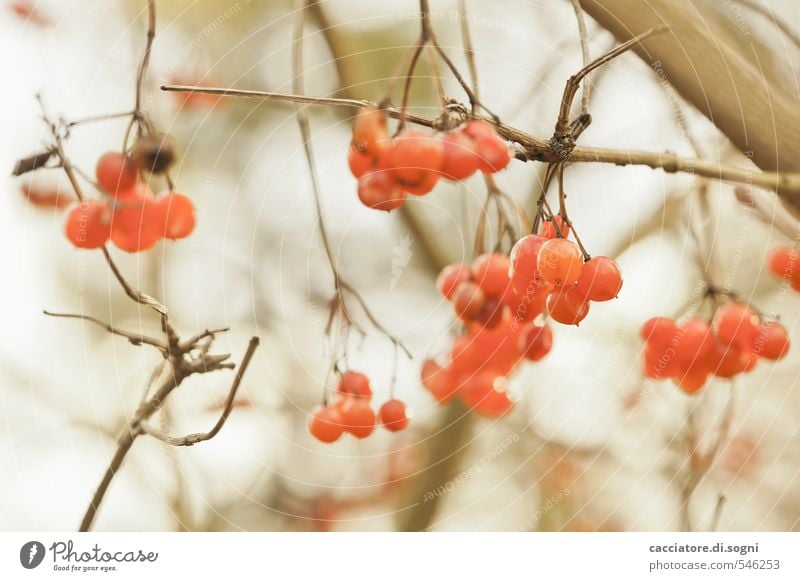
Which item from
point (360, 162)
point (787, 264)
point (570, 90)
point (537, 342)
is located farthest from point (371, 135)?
point (787, 264)

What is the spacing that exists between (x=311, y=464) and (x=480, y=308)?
0.34m

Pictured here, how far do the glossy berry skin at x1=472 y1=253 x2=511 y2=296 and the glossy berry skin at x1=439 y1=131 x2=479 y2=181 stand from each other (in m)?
0.12

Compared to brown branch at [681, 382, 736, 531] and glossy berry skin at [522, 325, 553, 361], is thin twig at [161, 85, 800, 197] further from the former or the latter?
brown branch at [681, 382, 736, 531]

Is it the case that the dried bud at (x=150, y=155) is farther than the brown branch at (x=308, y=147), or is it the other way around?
the brown branch at (x=308, y=147)

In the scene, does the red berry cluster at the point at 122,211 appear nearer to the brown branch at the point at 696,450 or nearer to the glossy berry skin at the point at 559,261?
the glossy berry skin at the point at 559,261

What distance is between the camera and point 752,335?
629 mm

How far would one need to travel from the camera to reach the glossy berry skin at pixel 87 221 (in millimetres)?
553

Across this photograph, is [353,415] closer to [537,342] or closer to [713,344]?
[537,342]

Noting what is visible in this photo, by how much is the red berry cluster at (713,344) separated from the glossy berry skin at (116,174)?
0.49m

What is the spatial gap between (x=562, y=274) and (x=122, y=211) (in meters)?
0.36

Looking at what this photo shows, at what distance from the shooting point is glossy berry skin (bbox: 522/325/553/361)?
0.60 metres

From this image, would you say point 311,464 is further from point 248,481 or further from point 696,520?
point 696,520

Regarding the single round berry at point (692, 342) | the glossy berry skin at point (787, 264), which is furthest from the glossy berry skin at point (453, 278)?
the glossy berry skin at point (787, 264)

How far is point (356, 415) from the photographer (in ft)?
1.98
